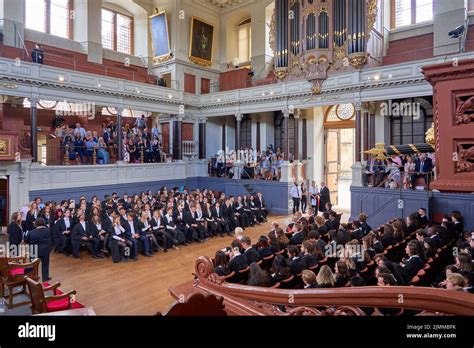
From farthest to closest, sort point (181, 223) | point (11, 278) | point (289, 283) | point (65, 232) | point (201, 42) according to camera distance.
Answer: point (201, 42), point (181, 223), point (65, 232), point (11, 278), point (289, 283)

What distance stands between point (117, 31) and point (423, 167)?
18.0m

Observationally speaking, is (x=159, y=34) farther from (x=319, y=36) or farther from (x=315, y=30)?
(x=319, y=36)

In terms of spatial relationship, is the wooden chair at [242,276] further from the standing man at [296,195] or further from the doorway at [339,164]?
the doorway at [339,164]

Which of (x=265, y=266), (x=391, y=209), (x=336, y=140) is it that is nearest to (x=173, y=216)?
(x=265, y=266)

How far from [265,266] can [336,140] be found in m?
14.3

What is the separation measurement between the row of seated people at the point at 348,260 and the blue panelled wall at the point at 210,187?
8.29 metres

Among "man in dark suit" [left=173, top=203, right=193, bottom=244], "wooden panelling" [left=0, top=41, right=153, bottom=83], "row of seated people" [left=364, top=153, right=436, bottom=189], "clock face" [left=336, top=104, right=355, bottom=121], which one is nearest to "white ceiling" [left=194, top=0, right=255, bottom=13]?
"wooden panelling" [left=0, top=41, right=153, bottom=83]

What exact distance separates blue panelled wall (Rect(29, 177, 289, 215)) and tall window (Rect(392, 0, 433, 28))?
31.7 feet

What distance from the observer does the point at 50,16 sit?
57.1ft

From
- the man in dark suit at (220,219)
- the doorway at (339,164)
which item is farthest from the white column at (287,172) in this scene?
the man in dark suit at (220,219)

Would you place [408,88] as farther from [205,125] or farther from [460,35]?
[205,125]

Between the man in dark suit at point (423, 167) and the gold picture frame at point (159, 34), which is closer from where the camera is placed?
the man in dark suit at point (423, 167)

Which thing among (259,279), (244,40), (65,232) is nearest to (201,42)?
(244,40)

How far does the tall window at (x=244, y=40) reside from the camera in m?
22.9
